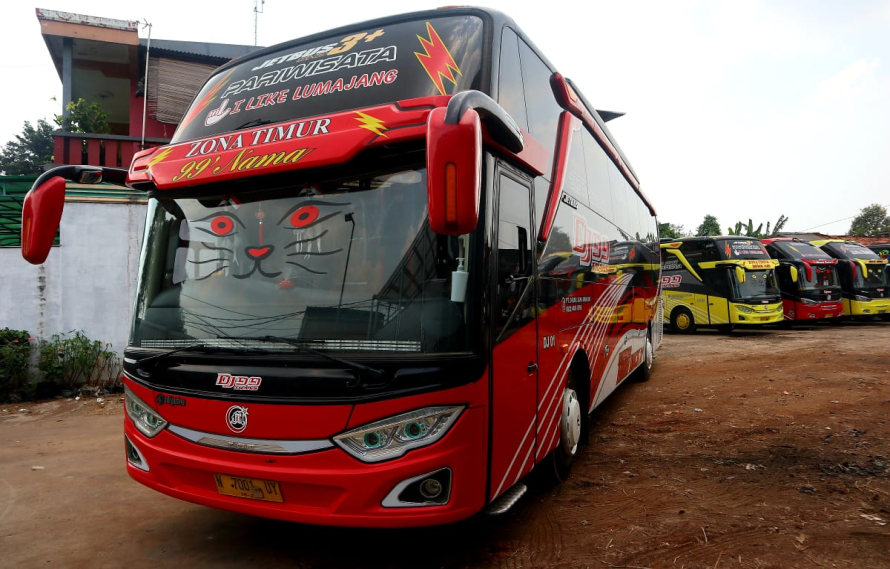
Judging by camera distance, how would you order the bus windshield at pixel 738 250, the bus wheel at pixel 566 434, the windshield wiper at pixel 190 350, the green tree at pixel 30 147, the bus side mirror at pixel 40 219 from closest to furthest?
the windshield wiper at pixel 190 350
the bus side mirror at pixel 40 219
the bus wheel at pixel 566 434
the bus windshield at pixel 738 250
the green tree at pixel 30 147

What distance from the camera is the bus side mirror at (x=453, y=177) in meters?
2.38

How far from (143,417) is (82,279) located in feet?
21.3

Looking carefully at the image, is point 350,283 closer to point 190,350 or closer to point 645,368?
point 190,350

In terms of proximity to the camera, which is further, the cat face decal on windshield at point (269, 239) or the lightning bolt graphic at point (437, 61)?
the lightning bolt graphic at point (437, 61)

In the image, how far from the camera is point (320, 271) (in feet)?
10.2

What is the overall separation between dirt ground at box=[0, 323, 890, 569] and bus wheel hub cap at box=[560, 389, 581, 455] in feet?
1.21

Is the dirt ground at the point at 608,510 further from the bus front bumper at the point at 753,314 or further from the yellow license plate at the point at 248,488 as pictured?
the bus front bumper at the point at 753,314

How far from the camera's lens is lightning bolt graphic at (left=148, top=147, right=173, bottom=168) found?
11.8ft

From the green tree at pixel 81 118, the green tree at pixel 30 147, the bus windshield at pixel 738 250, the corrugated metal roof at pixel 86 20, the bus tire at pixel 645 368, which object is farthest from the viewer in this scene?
the green tree at pixel 30 147

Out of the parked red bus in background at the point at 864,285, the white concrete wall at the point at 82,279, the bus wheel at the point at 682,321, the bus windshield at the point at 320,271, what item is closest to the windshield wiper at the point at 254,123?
the bus windshield at the point at 320,271

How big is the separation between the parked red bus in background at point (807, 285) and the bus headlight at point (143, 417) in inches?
762

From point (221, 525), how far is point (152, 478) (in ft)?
2.67

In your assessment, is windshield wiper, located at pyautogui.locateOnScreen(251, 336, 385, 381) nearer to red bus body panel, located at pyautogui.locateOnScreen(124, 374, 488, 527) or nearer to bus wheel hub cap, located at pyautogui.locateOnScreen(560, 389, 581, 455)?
red bus body panel, located at pyautogui.locateOnScreen(124, 374, 488, 527)

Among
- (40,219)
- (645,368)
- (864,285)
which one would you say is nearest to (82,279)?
(40,219)
